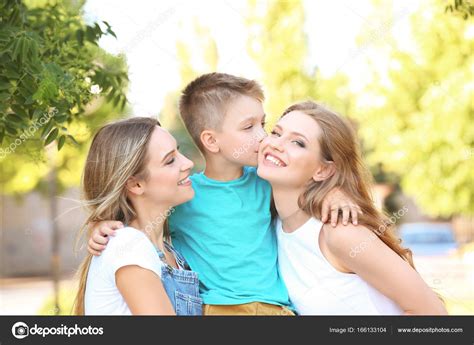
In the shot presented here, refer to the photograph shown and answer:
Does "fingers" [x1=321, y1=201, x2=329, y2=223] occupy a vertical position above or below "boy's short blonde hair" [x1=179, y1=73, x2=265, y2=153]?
below

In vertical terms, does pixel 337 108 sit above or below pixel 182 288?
above

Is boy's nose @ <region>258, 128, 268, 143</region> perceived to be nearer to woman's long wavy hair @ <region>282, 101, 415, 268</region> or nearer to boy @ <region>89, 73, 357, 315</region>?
Answer: boy @ <region>89, 73, 357, 315</region>

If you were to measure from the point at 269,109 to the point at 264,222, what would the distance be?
13.9 feet

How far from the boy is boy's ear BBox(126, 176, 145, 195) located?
16 centimetres

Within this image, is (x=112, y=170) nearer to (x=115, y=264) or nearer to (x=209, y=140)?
(x=115, y=264)

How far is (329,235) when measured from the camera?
2264mm

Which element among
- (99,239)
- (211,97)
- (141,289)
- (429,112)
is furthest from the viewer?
(429,112)

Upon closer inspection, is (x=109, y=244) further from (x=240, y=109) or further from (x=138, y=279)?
(x=240, y=109)

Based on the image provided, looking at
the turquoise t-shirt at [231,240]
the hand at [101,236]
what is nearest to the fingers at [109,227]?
the hand at [101,236]

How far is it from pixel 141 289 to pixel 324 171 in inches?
31.7

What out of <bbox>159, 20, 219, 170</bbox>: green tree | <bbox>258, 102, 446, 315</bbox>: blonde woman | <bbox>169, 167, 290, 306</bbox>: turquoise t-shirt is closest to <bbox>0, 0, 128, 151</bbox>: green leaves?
<bbox>169, 167, 290, 306</bbox>: turquoise t-shirt

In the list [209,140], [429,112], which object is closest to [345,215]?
[209,140]

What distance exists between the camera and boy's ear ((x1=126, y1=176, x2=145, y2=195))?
222 cm
